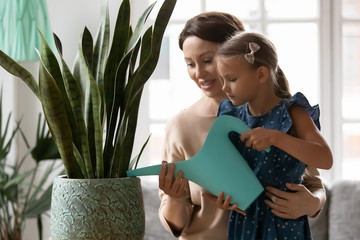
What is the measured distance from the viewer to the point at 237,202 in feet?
4.71

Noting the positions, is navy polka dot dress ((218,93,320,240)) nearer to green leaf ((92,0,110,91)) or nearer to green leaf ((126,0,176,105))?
green leaf ((126,0,176,105))

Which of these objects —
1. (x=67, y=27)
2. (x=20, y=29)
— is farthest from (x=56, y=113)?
(x=67, y=27)

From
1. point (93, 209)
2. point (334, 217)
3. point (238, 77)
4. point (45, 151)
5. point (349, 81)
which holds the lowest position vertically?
point (334, 217)

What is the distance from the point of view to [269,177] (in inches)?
58.6

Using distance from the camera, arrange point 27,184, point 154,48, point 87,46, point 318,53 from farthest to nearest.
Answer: point 318,53 < point 27,184 < point 87,46 < point 154,48

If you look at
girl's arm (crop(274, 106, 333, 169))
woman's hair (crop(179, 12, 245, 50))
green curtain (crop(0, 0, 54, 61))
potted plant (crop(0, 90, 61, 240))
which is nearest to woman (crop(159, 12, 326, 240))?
woman's hair (crop(179, 12, 245, 50))

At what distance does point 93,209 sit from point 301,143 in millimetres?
518

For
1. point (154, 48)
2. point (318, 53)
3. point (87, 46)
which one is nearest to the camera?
point (154, 48)

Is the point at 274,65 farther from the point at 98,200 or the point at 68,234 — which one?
the point at 68,234

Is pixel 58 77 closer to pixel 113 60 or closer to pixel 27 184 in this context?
pixel 113 60

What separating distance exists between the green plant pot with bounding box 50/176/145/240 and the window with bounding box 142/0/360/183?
2.25 meters

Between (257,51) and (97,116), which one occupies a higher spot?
(257,51)

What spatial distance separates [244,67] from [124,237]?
1.66ft

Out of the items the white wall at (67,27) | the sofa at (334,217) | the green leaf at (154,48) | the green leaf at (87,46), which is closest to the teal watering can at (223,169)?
the green leaf at (154,48)
